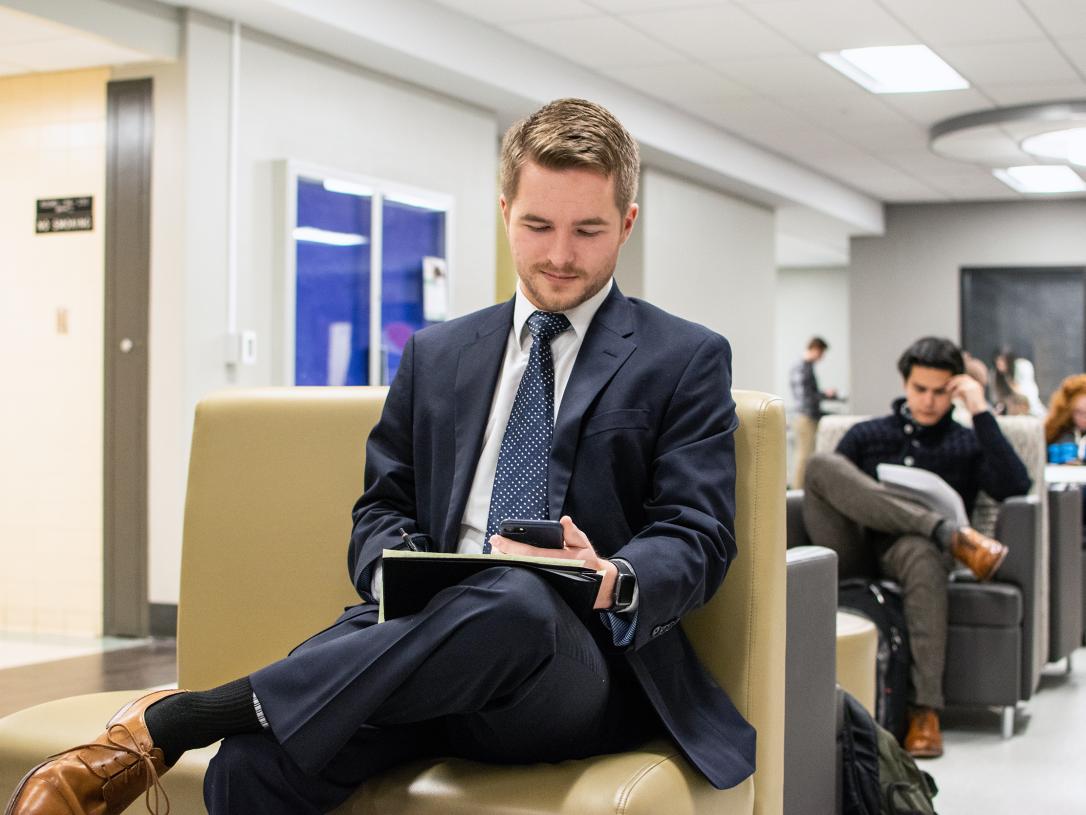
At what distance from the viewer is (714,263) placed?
35.8 ft

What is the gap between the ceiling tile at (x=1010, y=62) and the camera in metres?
7.61

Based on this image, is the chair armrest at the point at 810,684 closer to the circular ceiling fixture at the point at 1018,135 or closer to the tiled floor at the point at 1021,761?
the tiled floor at the point at 1021,761

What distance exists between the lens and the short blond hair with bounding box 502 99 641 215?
194 centimetres

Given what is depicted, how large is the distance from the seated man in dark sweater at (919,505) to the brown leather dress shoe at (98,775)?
2654mm

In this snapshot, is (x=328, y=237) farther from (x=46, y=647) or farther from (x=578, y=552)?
(x=578, y=552)

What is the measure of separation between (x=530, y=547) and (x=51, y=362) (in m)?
4.84

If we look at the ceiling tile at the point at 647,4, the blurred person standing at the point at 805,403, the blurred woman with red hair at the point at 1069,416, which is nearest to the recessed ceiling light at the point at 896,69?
the ceiling tile at the point at 647,4

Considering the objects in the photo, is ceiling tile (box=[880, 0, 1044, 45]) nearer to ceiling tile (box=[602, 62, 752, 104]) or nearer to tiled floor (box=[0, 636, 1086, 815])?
ceiling tile (box=[602, 62, 752, 104])

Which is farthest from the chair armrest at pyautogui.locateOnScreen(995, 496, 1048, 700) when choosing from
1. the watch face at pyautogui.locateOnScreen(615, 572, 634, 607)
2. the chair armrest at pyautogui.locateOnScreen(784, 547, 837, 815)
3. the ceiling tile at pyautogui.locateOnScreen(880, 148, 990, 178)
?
the ceiling tile at pyautogui.locateOnScreen(880, 148, 990, 178)

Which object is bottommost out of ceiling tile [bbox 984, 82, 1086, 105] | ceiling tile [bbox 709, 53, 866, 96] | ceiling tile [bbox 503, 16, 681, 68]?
ceiling tile [bbox 503, 16, 681, 68]

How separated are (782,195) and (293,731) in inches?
406

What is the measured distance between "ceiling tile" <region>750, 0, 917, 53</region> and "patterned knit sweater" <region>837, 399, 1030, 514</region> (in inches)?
125

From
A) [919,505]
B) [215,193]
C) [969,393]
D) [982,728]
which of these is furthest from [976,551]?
[215,193]


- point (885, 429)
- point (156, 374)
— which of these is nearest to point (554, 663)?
point (885, 429)
